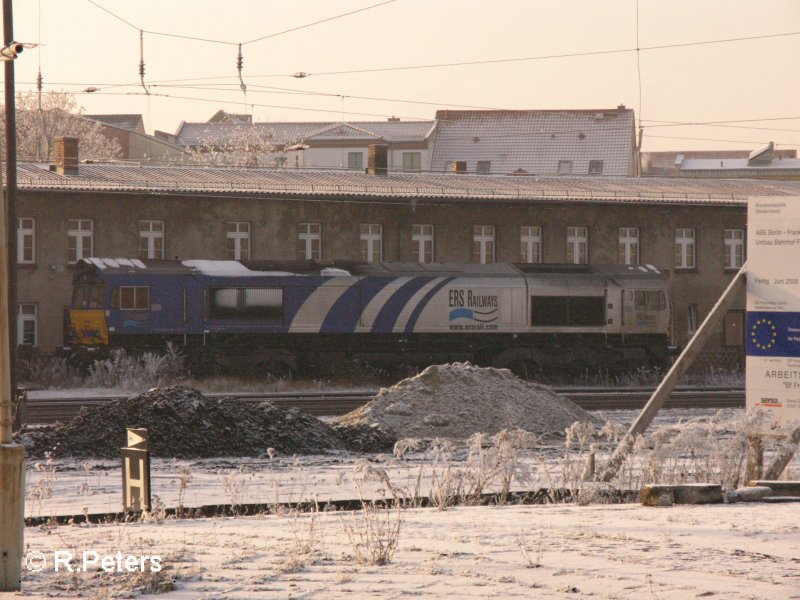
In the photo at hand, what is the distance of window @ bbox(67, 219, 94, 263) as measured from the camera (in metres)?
37.9

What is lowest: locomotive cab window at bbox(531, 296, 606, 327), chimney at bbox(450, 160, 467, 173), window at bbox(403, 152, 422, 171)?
locomotive cab window at bbox(531, 296, 606, 327)

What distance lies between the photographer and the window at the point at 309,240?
40.3 m

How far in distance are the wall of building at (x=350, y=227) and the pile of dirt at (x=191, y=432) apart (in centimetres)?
1913

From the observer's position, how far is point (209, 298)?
110 ft

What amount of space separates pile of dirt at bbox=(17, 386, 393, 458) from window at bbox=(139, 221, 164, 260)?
64.9 feet

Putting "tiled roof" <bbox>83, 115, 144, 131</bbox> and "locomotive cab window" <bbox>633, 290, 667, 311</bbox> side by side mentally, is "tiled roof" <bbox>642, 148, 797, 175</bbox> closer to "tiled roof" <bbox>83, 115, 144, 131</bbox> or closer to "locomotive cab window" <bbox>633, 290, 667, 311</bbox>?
"tiled roof" <bbox>83, 115, 144, 131</bbox>

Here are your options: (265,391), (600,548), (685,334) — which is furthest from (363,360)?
(600,548)

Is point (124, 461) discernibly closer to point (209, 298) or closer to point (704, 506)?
point (704, 506)

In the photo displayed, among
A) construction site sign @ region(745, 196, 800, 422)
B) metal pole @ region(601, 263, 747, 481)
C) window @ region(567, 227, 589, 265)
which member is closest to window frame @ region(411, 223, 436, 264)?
window @ region(567, 227, 589, 265)

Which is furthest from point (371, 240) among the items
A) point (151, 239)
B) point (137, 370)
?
point (137, 370)

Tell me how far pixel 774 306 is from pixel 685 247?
31.7m

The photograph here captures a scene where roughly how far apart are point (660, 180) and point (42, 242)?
2386 centimetres

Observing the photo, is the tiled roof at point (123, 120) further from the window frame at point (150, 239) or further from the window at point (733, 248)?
the window at point (733, 248)

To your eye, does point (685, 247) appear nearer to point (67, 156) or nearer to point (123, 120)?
point (67, 156)
